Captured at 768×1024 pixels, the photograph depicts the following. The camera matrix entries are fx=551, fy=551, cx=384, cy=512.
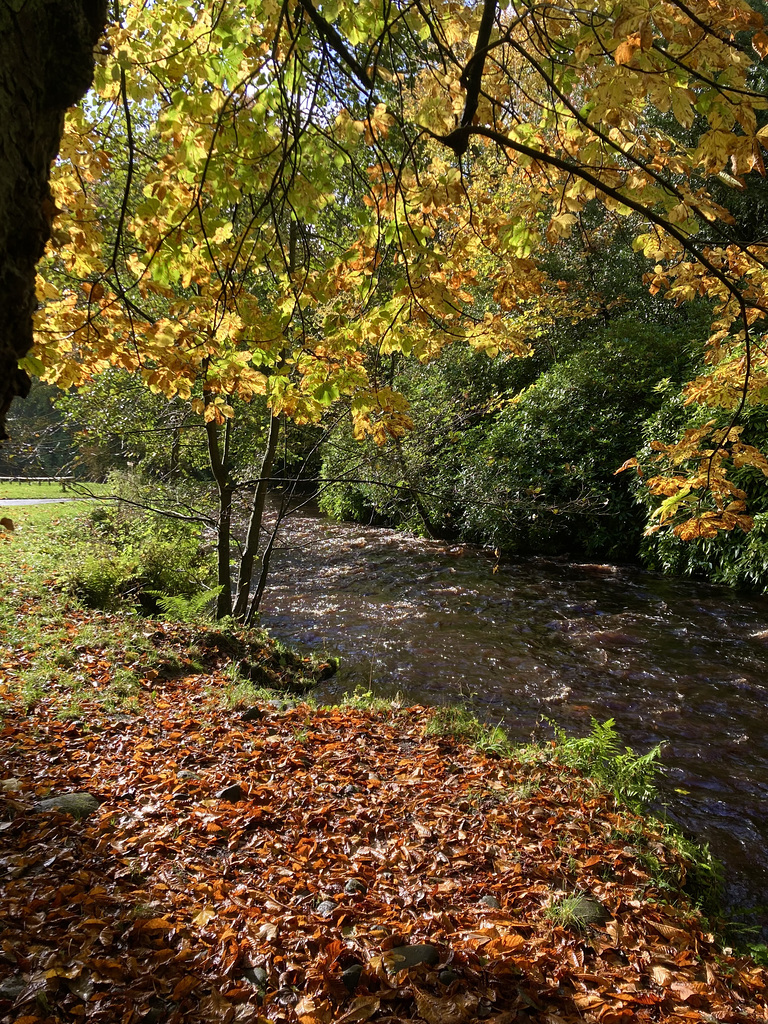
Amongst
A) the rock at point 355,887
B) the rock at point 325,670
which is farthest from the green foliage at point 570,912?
the rock at point 325,670

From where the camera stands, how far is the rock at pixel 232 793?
317 cm

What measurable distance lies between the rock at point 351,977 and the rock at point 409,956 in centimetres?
11

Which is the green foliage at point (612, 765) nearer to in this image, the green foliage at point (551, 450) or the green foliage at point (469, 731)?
the green foliage at point (469, 731)

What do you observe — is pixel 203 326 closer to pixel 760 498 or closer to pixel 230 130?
pixel 230 130

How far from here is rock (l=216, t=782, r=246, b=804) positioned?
3166 mm

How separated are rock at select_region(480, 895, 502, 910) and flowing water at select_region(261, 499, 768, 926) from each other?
160 centimetres

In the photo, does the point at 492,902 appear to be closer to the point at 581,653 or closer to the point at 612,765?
the point at 612,765

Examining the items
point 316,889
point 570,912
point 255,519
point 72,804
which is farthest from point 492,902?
point 255,519

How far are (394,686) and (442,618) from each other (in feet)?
6.81

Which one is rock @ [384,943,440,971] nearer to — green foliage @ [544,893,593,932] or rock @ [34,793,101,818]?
green foliage @ [544,893,593,932]

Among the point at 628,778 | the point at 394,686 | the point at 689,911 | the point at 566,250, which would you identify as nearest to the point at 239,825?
the point at 689,911

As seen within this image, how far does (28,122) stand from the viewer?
122cm

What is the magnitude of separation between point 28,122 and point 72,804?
292 centimetres

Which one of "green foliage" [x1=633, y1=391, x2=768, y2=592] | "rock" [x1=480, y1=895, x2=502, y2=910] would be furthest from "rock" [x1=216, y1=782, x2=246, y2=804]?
"green foliage" [x1=633, y1=391, x2=768, y2=592]
